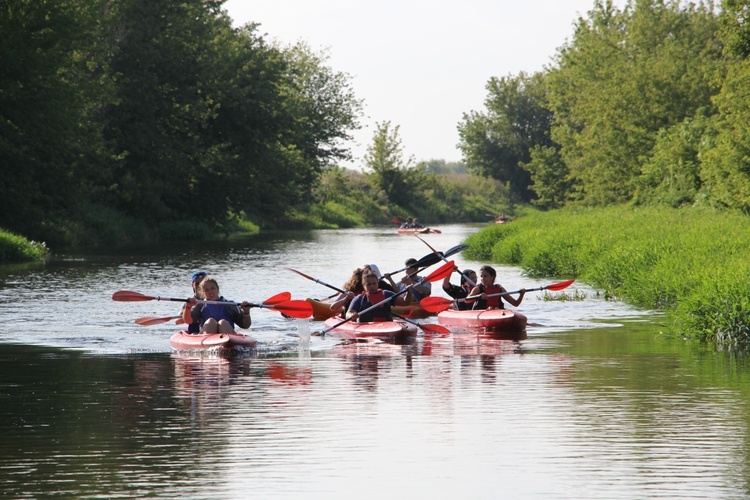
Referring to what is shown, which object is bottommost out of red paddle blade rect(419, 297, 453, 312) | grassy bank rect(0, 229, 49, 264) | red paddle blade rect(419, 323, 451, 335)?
red paddle blade rect(419, 323, 451, 335)

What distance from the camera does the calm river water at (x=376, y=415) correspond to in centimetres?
794

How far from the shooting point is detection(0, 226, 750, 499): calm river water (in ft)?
26.1

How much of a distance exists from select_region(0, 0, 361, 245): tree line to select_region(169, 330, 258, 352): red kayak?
78.3 ft

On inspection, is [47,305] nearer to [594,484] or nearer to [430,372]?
[430,372]

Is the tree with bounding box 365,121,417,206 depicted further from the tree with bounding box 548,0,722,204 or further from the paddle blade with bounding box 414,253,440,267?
the paddle blade with bounding box 414,253,440,267

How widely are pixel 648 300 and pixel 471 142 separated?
309 feet

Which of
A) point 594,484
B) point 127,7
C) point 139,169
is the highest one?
point 127,7

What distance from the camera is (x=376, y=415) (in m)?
10.5

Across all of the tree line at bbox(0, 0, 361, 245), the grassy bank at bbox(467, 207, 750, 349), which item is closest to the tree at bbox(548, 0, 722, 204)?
the grassy bank at bbox(467, 207, 750, 349)

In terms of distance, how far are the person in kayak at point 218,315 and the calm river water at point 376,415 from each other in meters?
0.57

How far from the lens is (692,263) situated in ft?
67.7

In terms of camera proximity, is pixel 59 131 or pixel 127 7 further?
pixel 127 7

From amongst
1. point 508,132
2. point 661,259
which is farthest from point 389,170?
point 661,259

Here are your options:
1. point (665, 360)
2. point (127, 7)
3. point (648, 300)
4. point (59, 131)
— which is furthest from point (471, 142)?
point (665, 360)
